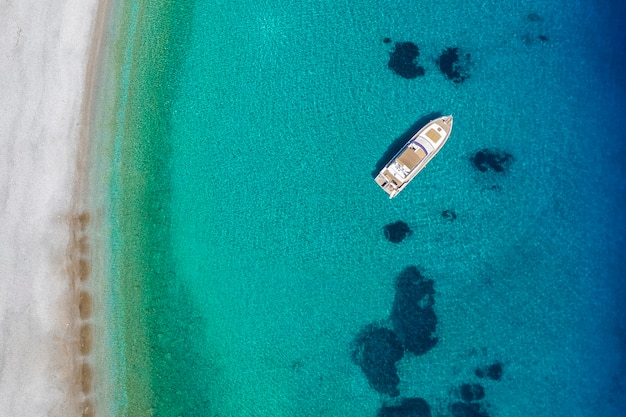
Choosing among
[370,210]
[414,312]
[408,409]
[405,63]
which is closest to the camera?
[408,409]

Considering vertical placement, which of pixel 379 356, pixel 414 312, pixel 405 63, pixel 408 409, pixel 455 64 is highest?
pixel 455 64

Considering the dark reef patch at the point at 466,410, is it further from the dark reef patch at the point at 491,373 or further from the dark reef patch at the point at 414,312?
the dark reef patch at the point at 414,312

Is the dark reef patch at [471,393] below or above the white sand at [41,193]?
above

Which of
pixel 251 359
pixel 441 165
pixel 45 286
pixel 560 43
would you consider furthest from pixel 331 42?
pixel 45 286

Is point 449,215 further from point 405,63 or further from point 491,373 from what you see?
point 405,63

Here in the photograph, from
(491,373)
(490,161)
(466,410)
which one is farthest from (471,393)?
(490,161)

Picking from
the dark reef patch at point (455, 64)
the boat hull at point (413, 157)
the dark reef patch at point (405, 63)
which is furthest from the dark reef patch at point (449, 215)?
the dark reef patch at point (405, 63)
